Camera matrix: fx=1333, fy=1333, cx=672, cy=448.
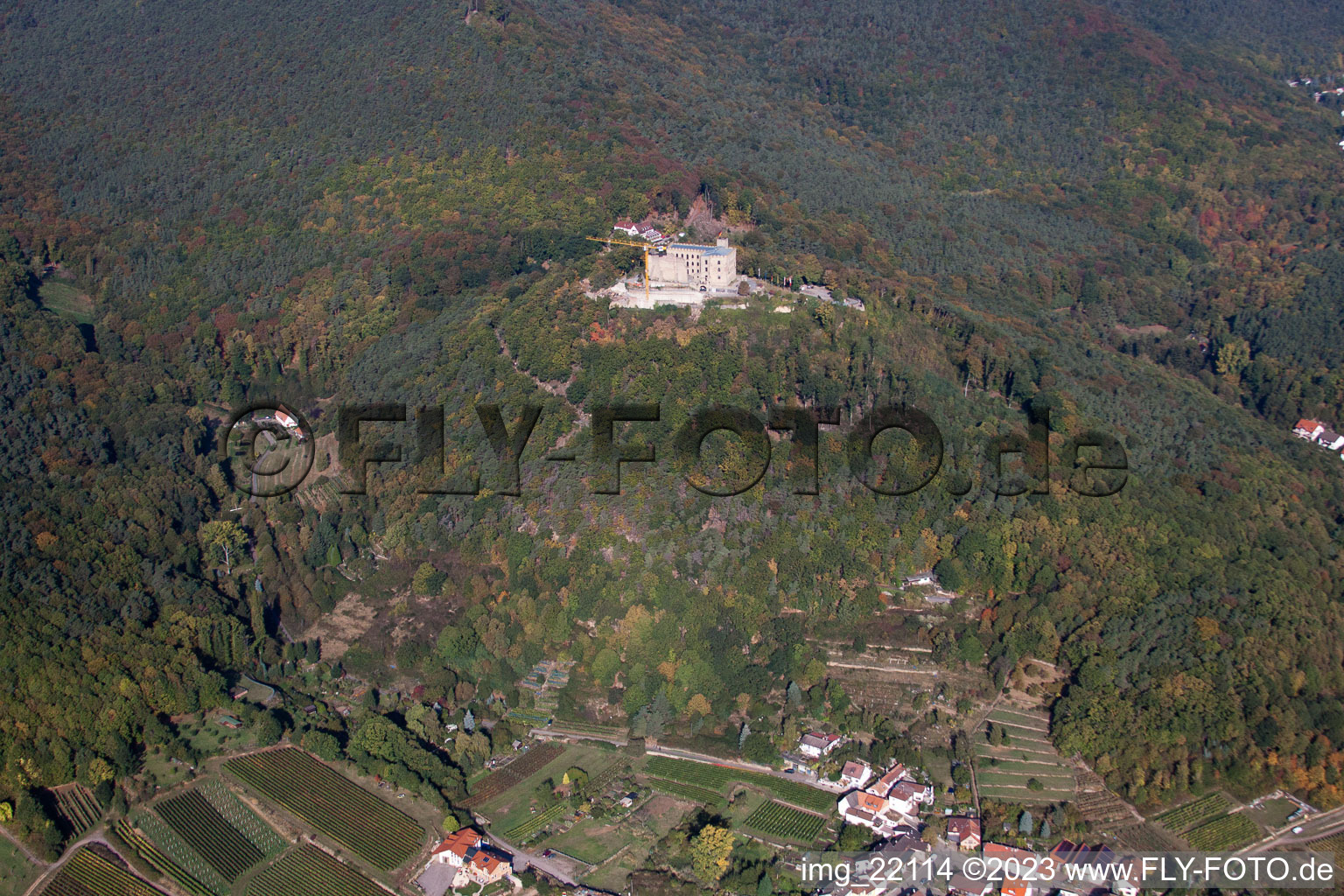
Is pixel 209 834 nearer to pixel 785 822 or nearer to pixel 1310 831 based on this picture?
pixel 785 822

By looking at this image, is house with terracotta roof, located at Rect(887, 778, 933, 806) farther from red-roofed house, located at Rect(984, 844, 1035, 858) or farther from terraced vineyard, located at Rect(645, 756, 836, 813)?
red-roofed house, located at Rect(984, 844, 1035, 858)

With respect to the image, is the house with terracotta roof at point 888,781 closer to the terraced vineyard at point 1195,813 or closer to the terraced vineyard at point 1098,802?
the terraced vineyard at point 1098,802

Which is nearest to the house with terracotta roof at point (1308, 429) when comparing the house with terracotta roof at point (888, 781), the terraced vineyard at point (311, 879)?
the house with terracotta roof at point (888, 781)

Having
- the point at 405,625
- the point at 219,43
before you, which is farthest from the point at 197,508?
the point at 219,43

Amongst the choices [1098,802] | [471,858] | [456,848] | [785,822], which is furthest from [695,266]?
[471,858]

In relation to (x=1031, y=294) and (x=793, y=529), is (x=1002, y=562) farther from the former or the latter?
(x=1031, y=294)

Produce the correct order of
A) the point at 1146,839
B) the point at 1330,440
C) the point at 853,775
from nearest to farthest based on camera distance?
the point at 1146,839 < the point at 853,775 < the point at 1330,440
